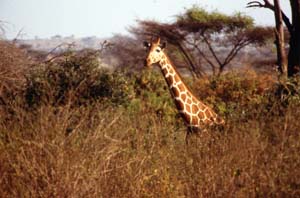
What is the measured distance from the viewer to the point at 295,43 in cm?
1271

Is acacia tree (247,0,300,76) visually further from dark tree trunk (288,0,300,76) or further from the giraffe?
the giraffe

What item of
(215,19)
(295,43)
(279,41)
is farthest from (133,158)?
(215,19)

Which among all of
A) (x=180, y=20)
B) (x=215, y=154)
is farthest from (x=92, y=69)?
(x=180, y=20)

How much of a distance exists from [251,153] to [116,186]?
4.34ft

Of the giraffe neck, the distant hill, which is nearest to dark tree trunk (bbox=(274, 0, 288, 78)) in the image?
the distant hill

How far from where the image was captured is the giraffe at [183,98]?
9.13m

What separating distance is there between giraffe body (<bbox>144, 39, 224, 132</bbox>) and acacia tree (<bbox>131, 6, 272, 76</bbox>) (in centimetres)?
1482

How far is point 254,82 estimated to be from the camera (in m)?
15.3

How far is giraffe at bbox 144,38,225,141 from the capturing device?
360 inches

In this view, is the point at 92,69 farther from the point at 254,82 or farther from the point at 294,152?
the point at 254,82

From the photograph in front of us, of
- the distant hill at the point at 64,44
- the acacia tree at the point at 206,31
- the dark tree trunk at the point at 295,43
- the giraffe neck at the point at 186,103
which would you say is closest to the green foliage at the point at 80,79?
the distant hill at the point at 64,44

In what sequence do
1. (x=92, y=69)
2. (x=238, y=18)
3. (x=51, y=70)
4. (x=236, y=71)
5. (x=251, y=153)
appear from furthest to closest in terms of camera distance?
(x=238, y=18) < (x=236, y=71) < (x=92, y=69) < (x=51, y=70) < (x=251, y=153)

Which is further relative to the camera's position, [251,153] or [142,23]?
[142,23]

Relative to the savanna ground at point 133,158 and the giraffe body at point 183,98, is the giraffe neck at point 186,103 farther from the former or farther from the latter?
the savanna ground at point 133,158
